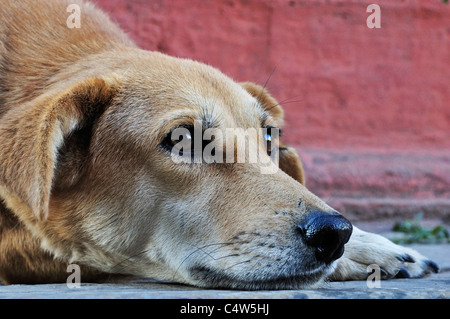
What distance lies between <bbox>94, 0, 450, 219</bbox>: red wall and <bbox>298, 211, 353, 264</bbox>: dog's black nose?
324 centimetres

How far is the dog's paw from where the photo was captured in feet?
10.3

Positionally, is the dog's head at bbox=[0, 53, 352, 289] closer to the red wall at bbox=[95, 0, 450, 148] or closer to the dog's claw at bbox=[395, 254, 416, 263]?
the dog's claw at bbox=[395, 254, 416, 263]

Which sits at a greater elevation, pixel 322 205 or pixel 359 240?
pixel 322 205

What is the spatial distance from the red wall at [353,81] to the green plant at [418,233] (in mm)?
318

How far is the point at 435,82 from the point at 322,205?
392cm

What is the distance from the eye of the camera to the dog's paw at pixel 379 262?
313cm

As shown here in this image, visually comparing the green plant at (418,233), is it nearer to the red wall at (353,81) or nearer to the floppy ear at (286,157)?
the red wall at (353,81)

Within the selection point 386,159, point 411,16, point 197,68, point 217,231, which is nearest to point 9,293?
point 217,231

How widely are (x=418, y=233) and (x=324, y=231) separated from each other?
9.17 feet

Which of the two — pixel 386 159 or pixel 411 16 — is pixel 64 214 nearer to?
pixel 386 159

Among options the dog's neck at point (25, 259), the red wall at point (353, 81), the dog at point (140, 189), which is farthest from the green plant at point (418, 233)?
the dog's neck at point (25, 259)
